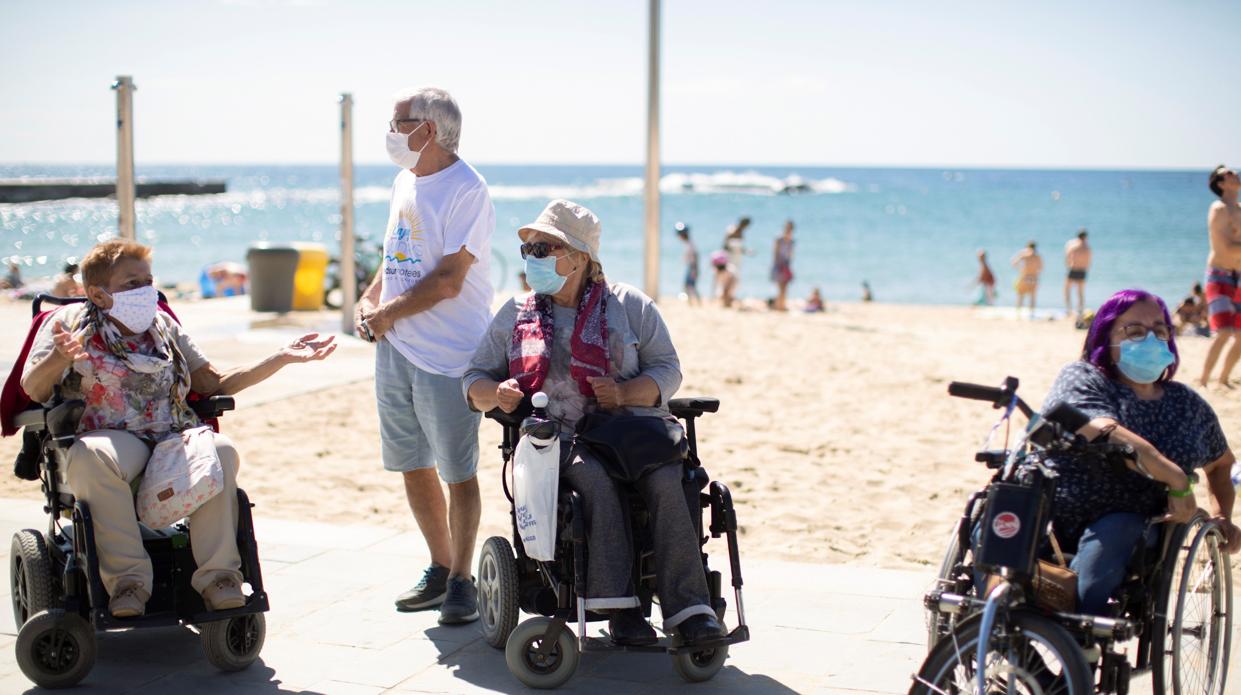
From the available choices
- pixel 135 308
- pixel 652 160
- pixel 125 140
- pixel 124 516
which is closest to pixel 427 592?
pixel 124 516

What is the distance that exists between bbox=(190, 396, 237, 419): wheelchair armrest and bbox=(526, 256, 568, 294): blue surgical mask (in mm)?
1078

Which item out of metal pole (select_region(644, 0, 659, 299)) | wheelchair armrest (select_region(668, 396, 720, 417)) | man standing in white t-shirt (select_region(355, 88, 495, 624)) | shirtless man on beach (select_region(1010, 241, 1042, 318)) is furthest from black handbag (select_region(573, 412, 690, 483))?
shirtless man on beach (select_region(1010, 241, 1042, 318))

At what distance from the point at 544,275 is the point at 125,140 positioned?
17.7ft

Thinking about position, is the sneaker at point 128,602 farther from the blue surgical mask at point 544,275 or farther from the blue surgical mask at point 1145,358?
the blue surgical mask at point 1145,358

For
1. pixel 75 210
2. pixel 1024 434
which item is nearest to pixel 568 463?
pixel 1024 434

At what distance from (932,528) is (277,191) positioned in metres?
124

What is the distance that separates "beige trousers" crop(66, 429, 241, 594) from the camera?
143 inches

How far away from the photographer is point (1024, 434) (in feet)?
10.1

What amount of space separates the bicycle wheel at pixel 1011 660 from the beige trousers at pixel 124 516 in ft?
6.96

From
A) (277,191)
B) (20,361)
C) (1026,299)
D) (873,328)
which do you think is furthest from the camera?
(277,191)

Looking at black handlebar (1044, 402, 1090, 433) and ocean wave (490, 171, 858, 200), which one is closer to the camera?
black handlebar (1044, 402, 1090, 433)

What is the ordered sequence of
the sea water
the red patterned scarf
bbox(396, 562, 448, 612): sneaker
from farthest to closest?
the sea water
bbox(396, 562, 448, 612): sneaker
the red patterned scarf

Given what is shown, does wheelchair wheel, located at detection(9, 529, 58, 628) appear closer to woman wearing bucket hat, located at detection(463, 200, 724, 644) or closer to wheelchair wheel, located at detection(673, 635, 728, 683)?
woman wearing bucket hat, located at detection(463, 200, 724, 644)

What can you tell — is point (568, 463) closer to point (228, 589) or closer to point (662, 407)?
point (662, 407)
